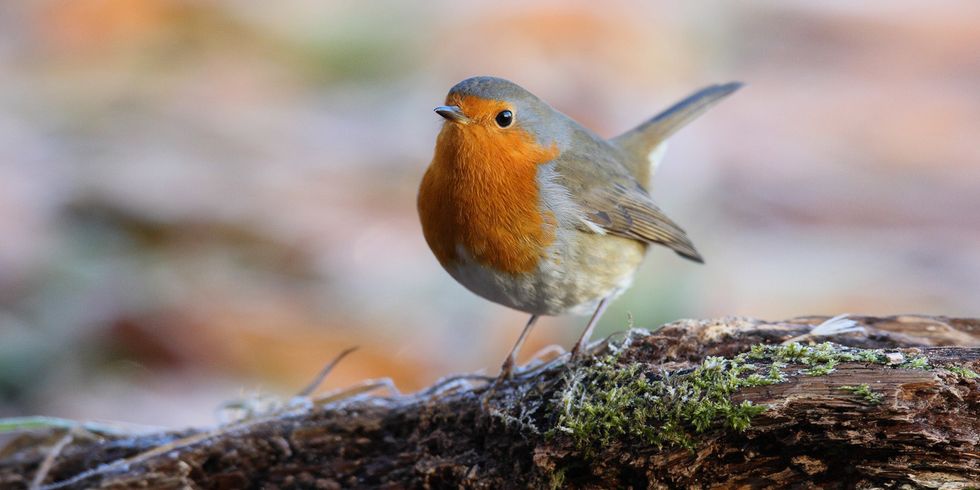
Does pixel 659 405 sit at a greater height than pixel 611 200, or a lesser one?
lesser

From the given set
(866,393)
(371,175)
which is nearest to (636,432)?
(866,393)

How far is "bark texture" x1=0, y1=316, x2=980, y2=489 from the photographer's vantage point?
92.7 inches

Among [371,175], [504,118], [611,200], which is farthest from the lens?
[371,175]

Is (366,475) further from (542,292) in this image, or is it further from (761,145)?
(761,145)

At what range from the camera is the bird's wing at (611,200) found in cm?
358

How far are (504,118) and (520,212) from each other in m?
0.36

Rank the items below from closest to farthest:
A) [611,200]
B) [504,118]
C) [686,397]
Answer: [686,397], [504,118], [611,200]

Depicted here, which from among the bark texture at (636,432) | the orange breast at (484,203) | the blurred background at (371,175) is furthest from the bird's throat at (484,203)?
the blurred background at (371,175)

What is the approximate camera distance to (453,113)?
3291 mm

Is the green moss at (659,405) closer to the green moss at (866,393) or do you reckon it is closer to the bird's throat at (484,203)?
the green moss at (866,393)

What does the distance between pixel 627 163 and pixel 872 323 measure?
5.11 feet

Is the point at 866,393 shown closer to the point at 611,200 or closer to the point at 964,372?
the point at 964,372

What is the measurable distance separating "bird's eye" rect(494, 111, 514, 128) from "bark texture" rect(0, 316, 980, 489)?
2.87 feet

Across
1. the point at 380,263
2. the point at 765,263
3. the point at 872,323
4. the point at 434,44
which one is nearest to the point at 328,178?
the point at 380,263
